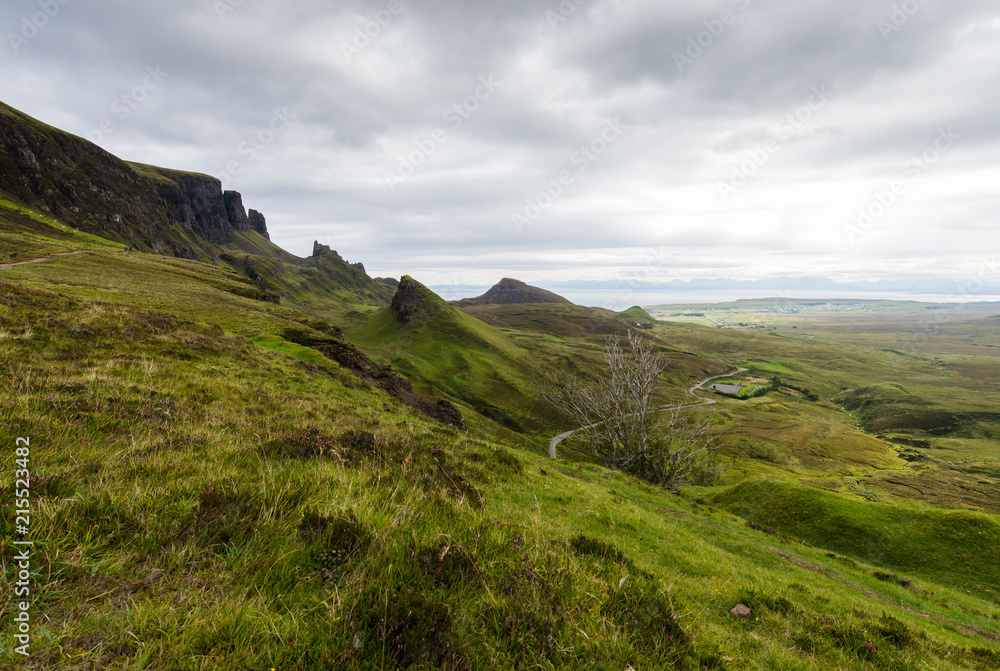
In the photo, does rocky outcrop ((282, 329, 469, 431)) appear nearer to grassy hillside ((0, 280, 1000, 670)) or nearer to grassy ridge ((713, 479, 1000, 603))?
grassy hillside ((0, 280, 1000, 670))

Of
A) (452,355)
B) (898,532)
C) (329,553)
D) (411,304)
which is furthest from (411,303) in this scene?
(329,553)

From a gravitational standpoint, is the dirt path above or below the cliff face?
below

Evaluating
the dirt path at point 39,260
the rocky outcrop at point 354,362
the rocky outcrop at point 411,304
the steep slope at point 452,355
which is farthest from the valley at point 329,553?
the rocky outcrop at point 411,304

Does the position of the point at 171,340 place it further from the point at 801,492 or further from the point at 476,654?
the point at 801,492

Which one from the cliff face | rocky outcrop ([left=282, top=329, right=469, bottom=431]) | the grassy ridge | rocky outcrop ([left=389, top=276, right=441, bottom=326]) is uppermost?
the cliff face

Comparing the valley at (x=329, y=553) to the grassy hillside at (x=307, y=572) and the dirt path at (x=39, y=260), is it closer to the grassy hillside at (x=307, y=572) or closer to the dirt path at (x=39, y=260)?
the grassy hillside at (x=307, y=572)

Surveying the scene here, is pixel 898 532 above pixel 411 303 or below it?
below

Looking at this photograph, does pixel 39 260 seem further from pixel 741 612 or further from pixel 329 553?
pixel 741 612

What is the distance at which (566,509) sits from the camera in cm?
1181

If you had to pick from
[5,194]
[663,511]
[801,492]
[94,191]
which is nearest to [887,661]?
[663,511]

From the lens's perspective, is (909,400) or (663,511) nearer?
(663,511)

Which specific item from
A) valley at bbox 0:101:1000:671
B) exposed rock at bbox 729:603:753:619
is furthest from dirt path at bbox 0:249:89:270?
exposed rock at bbox 729:603:753:619

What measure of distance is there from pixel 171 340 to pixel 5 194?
14301 cm

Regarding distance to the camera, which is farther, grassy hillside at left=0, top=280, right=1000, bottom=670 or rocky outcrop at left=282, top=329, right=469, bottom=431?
rocky outcrop at left=282, top=329, right=469, bottom=431
